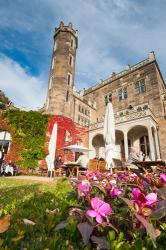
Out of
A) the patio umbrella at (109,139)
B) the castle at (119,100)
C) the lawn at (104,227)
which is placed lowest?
the lawn at (104,227)

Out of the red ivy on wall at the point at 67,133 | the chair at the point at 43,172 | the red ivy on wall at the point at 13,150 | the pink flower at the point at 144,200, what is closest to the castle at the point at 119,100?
the red ivy on wall at the point at 67,133

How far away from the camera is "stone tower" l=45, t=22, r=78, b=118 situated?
22.6 m

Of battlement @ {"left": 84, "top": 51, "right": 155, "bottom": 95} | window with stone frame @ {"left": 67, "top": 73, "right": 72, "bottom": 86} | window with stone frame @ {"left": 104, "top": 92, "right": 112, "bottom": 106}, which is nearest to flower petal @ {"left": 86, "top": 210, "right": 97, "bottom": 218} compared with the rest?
battlement @ {"left": 84, "top": 51, "right": 155, "bottom": 95}

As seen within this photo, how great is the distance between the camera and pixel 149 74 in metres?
21.8

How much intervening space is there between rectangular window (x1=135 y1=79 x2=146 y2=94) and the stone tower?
8.62 m

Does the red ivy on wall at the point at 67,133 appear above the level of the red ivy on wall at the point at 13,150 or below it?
above

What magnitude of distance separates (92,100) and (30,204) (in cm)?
2644

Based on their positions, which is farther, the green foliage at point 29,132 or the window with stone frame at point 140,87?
the window with stone frame at point 140,87

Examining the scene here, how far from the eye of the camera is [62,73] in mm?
24172

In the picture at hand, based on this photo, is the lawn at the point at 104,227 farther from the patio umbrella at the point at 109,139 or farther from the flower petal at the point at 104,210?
the patio umbrella at the point at 109,139

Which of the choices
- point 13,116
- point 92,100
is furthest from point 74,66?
point 13,116

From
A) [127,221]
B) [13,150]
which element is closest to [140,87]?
[13,150]

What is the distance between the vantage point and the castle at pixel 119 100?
1873cm

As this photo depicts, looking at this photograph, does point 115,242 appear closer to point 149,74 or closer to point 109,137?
point 109,137
